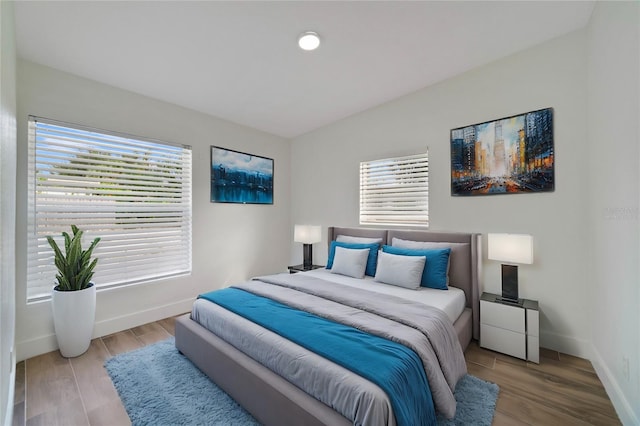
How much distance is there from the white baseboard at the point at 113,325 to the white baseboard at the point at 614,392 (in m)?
4.03

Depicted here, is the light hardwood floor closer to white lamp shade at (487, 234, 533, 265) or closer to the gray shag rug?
the gray shag rug

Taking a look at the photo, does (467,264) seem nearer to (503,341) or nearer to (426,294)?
(426,294)

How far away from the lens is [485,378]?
2.09m

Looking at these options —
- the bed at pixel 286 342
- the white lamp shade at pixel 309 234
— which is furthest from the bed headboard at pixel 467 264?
the white lamp shade at pixel 309 234

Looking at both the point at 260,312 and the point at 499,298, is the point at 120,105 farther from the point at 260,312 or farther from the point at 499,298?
the point at 499,298

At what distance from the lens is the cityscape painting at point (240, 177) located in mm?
3818

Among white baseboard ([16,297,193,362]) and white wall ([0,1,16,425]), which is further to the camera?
white baseboard ([16,297,193,362])

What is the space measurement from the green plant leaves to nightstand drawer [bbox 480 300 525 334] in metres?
3.71

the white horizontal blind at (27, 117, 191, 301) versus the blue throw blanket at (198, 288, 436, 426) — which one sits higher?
the white horizontal blind at (27, 117, 191, 301)

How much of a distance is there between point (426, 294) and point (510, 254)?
84 centimetres

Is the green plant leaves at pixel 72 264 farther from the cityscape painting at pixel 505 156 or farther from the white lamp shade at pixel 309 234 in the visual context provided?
the cityscape painting at pixel 505 156

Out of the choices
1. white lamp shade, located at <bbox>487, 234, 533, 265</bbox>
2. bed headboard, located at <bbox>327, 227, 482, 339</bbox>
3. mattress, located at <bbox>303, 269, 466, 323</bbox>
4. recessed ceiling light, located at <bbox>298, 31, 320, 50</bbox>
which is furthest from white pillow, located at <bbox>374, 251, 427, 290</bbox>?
recessed ceiling light, located at <bbox>298, 31, 320, 50</bbox>

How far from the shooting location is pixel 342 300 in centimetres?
221

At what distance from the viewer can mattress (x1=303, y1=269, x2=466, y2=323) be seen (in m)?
2.28
